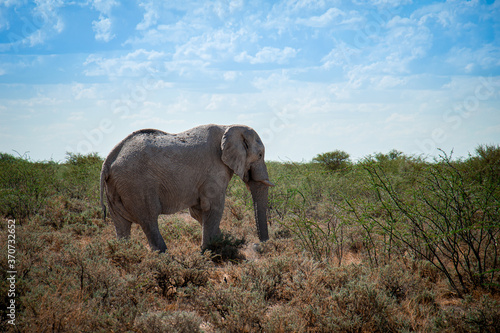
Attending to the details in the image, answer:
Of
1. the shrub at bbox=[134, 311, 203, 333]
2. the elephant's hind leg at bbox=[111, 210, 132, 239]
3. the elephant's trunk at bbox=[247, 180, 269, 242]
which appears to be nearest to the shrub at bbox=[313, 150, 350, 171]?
the elephant's trunk at bbox=[247, 180, 269, 242]

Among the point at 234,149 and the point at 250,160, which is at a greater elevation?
the point at 234,149

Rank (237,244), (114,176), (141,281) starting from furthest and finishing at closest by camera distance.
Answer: (237,244)
(114,176)
(141,281)

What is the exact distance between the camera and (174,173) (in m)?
5.91

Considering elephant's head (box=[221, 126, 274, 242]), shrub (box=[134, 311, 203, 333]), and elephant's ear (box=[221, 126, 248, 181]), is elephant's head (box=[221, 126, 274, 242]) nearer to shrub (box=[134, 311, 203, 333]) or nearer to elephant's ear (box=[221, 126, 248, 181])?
elephant's ear (box=[221, 126, 248, 181])

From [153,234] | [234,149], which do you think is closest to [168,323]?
[153,234]

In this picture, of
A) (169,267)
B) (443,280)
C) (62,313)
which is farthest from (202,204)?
(443,280)

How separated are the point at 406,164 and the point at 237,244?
35.2 ft

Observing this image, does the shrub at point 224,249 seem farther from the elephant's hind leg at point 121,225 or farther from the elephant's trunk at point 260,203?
the elephant's hind leg at point 121,225

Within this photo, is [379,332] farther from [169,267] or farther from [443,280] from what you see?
[169,267]

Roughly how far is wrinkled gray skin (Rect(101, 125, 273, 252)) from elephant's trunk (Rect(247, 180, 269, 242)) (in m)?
0.03

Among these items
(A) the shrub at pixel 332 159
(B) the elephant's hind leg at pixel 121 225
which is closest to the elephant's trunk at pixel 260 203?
(B) the elephant's hind leg at pixel 121 225

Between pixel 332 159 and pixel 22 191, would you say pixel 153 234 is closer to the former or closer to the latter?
pixel 22 191

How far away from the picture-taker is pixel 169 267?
4.27m

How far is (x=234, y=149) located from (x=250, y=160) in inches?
25.8
